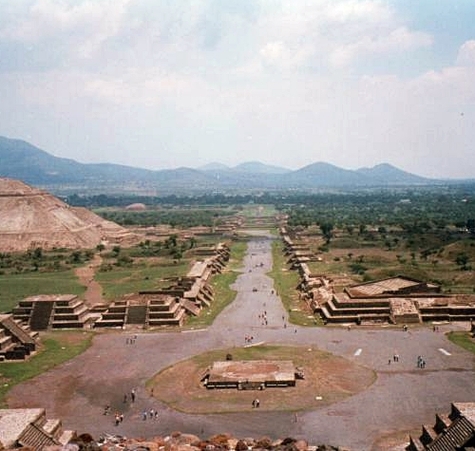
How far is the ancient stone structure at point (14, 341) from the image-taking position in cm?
4659

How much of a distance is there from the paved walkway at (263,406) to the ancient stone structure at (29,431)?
2.61 metres

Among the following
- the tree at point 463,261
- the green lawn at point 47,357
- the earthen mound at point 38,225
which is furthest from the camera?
the earthen mound at point 38,225

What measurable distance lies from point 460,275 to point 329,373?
1664 inches

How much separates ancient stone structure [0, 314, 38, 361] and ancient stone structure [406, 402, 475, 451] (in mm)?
30316

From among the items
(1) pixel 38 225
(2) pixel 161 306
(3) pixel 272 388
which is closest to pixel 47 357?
(2) pixel 161 306

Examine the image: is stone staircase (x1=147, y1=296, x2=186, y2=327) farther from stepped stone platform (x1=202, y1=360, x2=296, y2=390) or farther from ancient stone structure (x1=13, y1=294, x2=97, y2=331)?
stepped stone platform (x1=202, y1=360, x2=296, y2=390)

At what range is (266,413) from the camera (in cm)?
3419

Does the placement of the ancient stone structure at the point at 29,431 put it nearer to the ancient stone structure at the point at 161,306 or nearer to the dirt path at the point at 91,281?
the ancient stone structure at the point at 161,306

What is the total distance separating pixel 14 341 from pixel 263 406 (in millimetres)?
23072

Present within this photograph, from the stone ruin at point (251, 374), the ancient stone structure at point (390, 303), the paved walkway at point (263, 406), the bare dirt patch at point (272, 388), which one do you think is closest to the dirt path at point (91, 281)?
the paved walkway at point (263, 406)

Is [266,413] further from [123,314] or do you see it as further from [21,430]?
[123,314]

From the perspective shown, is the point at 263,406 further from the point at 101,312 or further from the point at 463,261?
the point at 463,261

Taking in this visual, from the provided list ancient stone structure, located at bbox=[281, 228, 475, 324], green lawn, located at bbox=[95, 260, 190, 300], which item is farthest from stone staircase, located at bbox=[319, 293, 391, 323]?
green lawn, located at bbox=[95, 260, 190, 300]

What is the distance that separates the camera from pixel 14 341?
48344 millimetres
